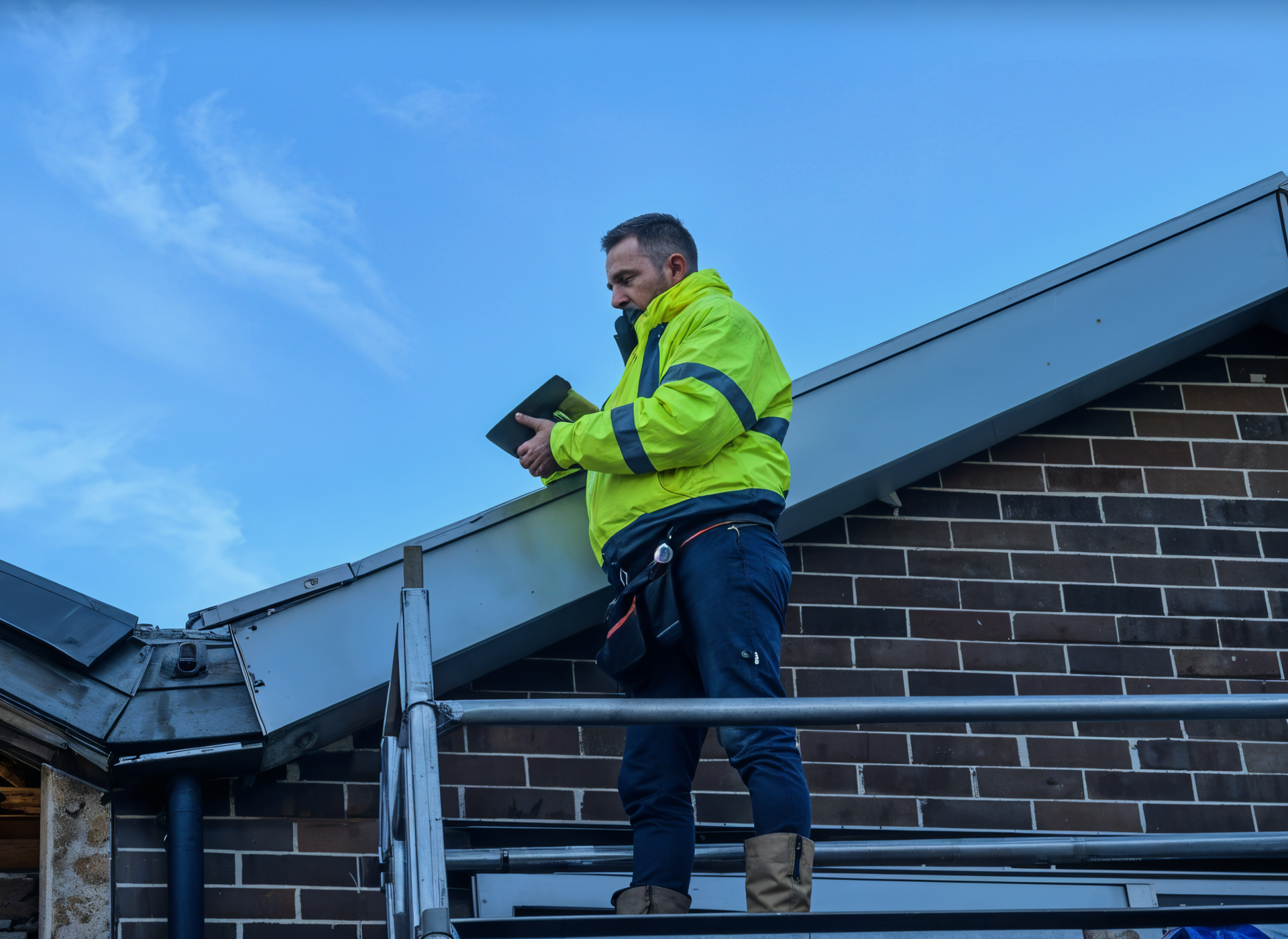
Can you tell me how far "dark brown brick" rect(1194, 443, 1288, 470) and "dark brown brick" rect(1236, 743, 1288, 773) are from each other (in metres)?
1.16

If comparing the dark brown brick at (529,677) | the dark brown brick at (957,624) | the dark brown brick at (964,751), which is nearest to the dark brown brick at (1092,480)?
the dark brown brick at (957,624)

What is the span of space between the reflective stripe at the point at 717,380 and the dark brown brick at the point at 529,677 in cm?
149

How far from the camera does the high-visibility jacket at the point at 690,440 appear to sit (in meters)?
3.49

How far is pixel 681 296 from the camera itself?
390cm

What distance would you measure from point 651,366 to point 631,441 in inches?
17.4

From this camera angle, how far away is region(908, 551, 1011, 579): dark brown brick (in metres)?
5.15

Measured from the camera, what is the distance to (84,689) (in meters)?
3.98

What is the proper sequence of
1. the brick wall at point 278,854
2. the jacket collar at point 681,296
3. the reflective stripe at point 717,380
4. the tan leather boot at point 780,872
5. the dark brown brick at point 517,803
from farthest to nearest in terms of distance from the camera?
the dark brown brick at point 517,803
the brick wall at point 278,854
the jacket collar at point 681,296
the reflective stripe at point 717,380
the tan leather boot at point 780,872

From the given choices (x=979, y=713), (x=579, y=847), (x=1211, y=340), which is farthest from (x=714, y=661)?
(x=1211, y=340)

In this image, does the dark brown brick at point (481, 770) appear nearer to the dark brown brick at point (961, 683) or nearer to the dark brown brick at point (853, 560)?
the dark brown brick at point (853, 560)

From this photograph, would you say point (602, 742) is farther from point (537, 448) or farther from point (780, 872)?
point (780, 872)

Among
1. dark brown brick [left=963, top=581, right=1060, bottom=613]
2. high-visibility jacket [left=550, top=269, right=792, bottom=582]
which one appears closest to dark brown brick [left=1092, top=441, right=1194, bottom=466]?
dark brown brick [left=963, top=581, right=1060, bottom=613]

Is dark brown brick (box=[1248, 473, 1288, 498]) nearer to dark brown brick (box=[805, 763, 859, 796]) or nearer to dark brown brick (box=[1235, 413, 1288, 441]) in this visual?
dark brown brick (box=[1235, 413, 1288, 441])

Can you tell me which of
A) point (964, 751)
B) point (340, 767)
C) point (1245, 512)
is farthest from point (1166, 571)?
point (340, 767)
